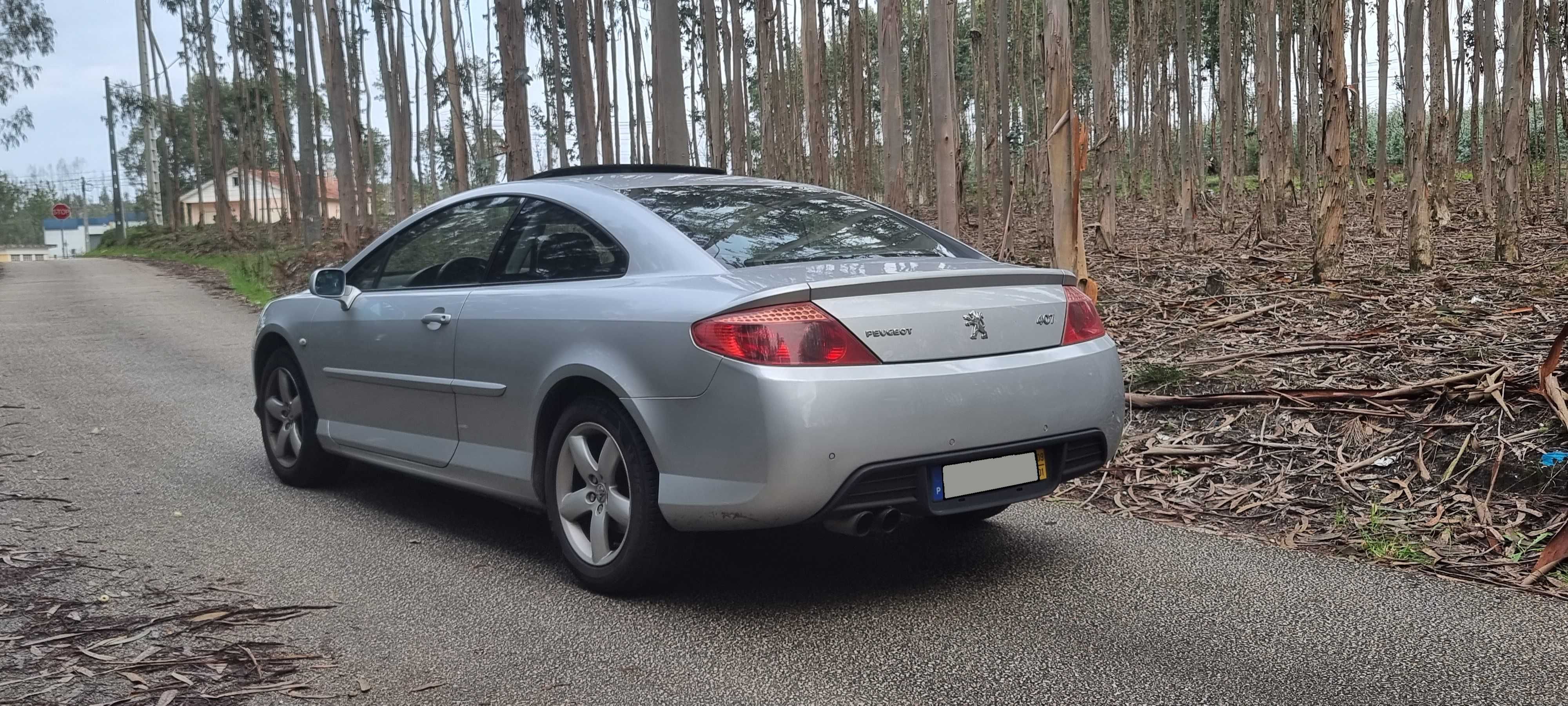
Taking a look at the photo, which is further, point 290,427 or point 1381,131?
point 1381,131

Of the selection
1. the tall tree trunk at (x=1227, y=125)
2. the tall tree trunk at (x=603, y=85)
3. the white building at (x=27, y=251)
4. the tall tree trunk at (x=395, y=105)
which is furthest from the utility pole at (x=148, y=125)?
the white building at (x=27, y=251)

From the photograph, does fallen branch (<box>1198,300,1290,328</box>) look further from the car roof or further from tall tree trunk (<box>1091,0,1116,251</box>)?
the car roof

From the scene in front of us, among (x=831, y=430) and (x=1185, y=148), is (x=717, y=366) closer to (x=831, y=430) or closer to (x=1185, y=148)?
(x=831, y=430)

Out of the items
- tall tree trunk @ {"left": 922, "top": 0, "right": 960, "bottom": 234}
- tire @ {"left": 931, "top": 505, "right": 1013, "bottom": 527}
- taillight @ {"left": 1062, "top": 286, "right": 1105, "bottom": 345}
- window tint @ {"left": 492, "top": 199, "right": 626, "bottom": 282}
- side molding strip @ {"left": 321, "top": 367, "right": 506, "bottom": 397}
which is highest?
tall tree trunk @ {"left": 922, "top": 0, "right": 960, "bottom": 234}

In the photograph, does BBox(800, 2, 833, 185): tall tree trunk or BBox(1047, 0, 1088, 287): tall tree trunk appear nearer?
BBox(1047, 0, 1088, 287): tall tree trunk

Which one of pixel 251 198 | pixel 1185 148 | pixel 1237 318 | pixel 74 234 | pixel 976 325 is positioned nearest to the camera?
pixel 976 325

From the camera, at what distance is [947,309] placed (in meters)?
A: 3.66

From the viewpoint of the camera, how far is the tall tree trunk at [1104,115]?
1180 centimetres

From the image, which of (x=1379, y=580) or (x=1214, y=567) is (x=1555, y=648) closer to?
(x=1379, y=580)

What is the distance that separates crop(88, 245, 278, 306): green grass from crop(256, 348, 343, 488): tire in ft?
26.6

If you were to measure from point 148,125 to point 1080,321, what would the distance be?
48.7 meters

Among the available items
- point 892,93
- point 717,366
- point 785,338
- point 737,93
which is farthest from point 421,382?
point 737,93

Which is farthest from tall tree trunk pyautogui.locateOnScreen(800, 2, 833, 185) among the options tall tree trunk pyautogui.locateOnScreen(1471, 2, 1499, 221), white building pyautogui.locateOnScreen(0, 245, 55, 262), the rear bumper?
white building pyautogui.locateOnScreen(0, 245, 55, 262)

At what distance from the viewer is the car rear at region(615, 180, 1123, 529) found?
3.40 metres
